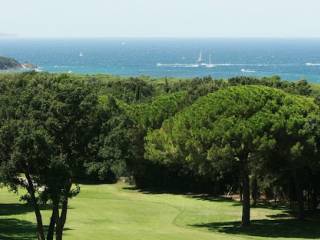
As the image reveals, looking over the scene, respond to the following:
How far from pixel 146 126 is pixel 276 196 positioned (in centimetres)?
1089

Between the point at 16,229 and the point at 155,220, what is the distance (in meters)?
8.09

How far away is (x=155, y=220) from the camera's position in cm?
3438

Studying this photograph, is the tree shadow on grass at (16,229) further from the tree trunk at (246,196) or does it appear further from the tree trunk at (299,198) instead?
the tree trunk at (299,198)

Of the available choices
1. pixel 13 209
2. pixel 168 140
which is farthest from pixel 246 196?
pixel 13 209

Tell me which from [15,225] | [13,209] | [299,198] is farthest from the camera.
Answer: [13,209]

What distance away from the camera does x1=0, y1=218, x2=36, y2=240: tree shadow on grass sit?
26812 millimetres

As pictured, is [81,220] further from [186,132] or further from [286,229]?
[286,229]

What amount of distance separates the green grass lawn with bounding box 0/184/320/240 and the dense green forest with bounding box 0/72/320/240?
143 centimetres

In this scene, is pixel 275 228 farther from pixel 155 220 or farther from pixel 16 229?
pixel 16 229

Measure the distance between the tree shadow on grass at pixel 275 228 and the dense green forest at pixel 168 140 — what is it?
3.03ft

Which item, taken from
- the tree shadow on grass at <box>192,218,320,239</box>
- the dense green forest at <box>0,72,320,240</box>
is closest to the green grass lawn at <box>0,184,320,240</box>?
the tree shadow on grass at <box>192,218,320,239</box>

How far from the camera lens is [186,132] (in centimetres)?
3109

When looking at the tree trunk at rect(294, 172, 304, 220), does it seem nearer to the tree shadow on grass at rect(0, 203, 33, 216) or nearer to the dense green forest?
the dense green forest

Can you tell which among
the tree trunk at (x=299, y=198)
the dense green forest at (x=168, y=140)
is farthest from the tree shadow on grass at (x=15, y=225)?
the tree trunk at (x=299, y=198)
